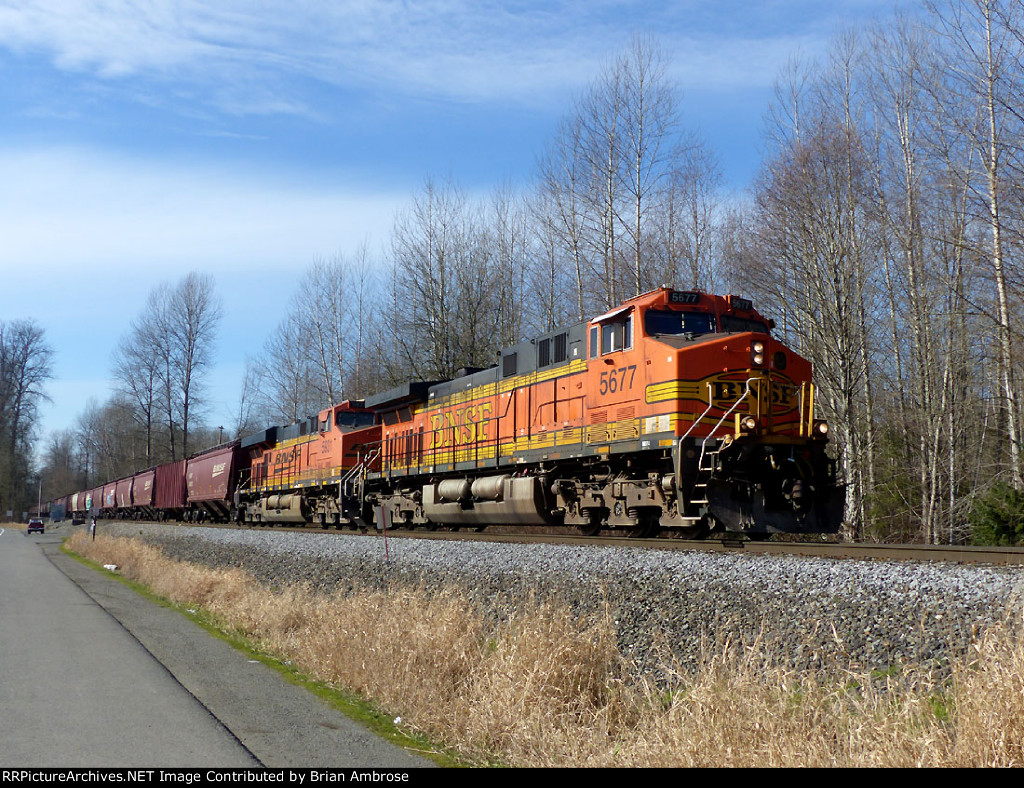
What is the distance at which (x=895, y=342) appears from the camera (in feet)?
79.4

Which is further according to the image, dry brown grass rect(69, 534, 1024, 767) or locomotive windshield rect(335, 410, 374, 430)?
locomotive windshield rect(335, 410, 374, 430)

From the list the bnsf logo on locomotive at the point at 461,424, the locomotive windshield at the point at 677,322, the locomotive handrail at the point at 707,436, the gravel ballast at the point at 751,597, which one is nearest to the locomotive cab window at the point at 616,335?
the locomotive windshield at the point at 677,322

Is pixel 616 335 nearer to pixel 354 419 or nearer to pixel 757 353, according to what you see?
pixel 757 353

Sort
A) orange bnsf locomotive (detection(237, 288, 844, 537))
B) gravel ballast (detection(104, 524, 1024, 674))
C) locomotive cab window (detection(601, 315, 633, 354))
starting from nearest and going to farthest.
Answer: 1. gravel ballast (detection(104, 524, 1024, 674))
2. orange bnsf locomotive (detection(237, 288, 844, 537))
3. locomotive cab window (detection(601, 315, 633, 354))

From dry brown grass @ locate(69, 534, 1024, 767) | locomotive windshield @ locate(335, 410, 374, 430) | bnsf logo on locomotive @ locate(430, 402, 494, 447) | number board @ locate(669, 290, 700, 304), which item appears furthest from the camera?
locomotive windshield @ locate(335, 410, 374, 430)

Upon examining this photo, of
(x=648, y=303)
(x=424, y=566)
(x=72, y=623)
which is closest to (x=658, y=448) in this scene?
(x=648, y=303)

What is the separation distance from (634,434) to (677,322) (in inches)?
74.2

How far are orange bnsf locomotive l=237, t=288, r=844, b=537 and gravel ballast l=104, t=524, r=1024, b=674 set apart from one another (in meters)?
2.94

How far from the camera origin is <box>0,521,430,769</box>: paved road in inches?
229

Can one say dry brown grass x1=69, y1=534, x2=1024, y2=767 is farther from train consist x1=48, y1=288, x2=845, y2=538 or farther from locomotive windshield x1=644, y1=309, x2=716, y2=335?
locomotive windshield x1=644, y1=309, x2=716, y2=335

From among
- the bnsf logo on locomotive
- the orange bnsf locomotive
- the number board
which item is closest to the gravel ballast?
the orange bnsf locomotive

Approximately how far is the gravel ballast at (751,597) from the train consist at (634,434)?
2946mm

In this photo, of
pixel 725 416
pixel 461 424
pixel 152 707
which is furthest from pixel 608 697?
pixel 461 424
